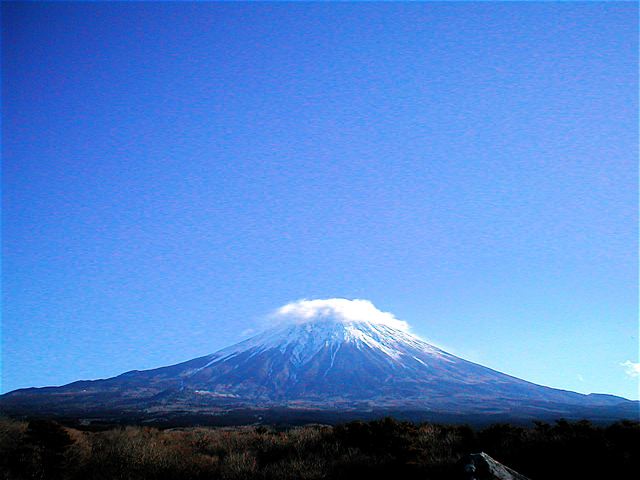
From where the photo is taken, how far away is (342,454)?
12.8 meters

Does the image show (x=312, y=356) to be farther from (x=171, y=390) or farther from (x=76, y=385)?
(x=76, y=385)

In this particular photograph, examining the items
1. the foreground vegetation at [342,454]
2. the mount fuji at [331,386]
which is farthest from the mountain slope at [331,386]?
the foreground vegetation at [342,454]

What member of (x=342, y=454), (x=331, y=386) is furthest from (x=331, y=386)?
(x=342, y=454)

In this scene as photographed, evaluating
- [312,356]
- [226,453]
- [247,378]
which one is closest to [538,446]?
[226,453]

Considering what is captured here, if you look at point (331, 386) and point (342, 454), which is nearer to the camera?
point (342, 454)

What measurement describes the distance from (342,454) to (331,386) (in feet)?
455

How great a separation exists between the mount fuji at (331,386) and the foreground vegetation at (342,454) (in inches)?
3392

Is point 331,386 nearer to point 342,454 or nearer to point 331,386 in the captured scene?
point 331,386

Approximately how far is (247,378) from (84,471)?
14961 cm

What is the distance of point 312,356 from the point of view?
185750 mm

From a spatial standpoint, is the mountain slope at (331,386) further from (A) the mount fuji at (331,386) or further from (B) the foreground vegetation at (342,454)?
(B) the foreground vegetation at (342,454)

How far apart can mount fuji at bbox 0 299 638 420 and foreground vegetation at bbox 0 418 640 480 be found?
86.2 m

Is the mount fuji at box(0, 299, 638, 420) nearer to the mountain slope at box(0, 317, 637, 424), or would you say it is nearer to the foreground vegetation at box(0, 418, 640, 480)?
the mountain slope at box(0, 317, 637, 424)

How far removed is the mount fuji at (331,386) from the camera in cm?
10700
